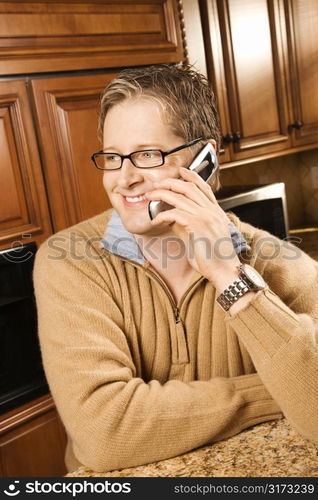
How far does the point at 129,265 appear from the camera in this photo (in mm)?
1257

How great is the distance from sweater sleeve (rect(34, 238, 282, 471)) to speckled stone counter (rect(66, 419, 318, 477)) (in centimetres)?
2

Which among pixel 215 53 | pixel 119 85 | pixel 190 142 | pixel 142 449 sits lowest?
pixel 142 449

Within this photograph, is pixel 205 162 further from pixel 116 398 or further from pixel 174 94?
pixel 116 398

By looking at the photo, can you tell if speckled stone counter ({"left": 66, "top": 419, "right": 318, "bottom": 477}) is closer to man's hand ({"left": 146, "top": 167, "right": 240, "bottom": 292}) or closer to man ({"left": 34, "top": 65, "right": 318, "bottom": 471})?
man ({"left": 34, "top": 65, "right": 318, "bottom": 471})

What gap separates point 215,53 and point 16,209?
49.0 inches

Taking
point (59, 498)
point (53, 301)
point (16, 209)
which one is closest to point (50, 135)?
point (16, 209)

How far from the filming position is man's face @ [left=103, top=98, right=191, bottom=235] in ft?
3.79

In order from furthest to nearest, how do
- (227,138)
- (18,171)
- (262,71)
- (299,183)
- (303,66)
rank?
(299,183) → (303,66) → (262,71) → (227,138) → (18,171)

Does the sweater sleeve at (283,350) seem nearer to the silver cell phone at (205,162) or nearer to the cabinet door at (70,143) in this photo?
the silver cell phone at (205,162)

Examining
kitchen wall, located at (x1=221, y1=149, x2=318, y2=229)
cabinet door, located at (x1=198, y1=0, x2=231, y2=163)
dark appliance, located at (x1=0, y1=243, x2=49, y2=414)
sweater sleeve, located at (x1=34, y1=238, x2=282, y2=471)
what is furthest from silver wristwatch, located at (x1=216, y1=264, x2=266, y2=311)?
kitchen wall, located at (x1=221, y1=149, x2=318, y2=229)

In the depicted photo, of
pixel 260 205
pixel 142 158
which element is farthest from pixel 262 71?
pixel 142 158

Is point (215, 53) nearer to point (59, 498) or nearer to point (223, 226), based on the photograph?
point (223, 226)

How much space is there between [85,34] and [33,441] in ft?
4.64

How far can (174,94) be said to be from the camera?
1.21 meters
